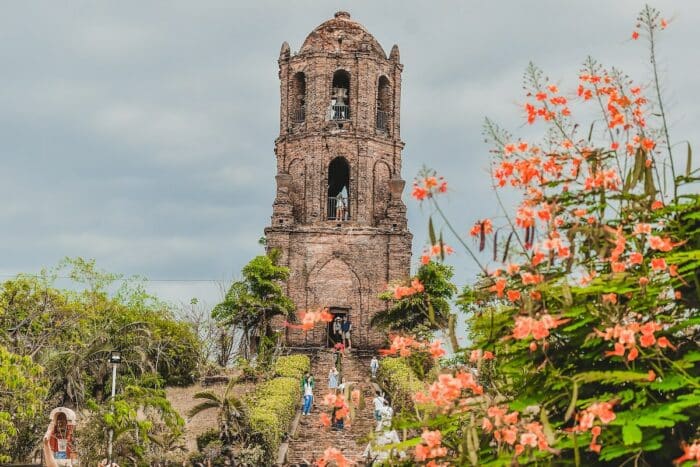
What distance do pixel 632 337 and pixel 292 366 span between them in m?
24.9

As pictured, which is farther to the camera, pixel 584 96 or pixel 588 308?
pixel 584 96

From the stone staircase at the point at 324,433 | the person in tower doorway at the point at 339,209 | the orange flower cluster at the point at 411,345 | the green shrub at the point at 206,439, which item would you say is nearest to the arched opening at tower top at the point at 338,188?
the person in tower doorway at the point at 339,209

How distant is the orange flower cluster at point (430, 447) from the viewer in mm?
6809

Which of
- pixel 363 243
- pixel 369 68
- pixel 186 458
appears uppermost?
pixel 369 68

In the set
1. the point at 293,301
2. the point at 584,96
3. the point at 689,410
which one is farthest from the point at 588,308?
the point at 293,301

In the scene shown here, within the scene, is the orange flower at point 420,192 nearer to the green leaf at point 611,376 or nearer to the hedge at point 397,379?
the green leaf at point 611,376

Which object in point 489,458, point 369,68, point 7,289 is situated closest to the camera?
point 489,458

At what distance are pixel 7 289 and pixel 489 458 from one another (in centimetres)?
2596

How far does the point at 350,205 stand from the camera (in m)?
36.9

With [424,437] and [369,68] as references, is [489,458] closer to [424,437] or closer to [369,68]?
[424,437]

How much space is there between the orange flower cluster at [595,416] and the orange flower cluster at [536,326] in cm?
53

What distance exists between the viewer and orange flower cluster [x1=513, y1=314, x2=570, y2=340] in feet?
20.5

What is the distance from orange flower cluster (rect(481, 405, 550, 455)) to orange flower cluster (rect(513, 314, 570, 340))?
523 millimetres

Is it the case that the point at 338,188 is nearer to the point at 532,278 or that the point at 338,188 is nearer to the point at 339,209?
the point at 339,209
